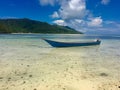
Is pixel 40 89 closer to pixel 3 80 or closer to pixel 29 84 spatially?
pixel 29 84

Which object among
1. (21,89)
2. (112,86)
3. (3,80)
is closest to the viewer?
(21,89)

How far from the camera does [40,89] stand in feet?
22.8

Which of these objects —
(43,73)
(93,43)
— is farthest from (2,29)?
(43,73)

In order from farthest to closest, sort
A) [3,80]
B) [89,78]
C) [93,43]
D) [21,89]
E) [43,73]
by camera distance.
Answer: [93,43] < [43,73] < [89,78] < [3,80] < [21,89]

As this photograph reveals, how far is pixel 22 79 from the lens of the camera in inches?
327

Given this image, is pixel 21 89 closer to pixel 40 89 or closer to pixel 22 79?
pixel 40 89

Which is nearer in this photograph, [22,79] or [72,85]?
[72,85]

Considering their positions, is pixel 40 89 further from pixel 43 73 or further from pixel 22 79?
pixel 43 73

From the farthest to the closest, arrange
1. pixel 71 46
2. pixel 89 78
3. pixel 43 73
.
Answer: pixel 71 46
pixel 43 73
pixel 89 78

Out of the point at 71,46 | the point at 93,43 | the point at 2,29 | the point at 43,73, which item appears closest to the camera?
the point at 43,73

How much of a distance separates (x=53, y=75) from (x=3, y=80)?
8.31 feet

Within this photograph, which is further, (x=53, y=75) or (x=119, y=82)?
(x=53, y=75)

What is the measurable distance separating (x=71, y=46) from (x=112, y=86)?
20.9 meters

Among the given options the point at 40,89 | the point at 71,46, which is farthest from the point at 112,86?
the point at 71,46
